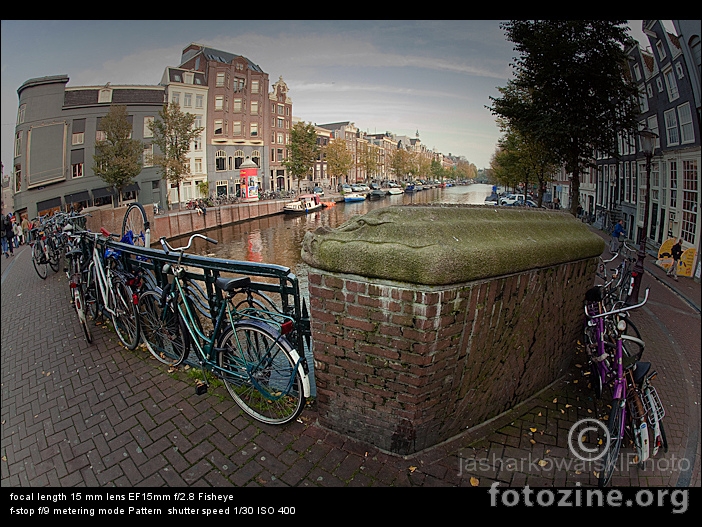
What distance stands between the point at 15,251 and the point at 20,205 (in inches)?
356

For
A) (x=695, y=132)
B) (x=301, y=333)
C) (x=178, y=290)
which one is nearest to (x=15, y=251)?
(x=178, y=290)

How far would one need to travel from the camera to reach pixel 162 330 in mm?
4090

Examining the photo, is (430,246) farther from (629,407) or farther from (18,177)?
→ (18,177)

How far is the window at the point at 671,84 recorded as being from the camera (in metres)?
2.89

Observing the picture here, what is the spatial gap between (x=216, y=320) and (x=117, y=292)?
208cm

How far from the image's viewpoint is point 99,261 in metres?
4.92

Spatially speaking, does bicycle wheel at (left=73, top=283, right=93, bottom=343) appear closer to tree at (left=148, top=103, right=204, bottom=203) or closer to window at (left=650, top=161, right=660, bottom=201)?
window at (left=650, top=161, right=660, bottom=201)

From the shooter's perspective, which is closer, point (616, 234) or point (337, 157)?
point (616, 234)

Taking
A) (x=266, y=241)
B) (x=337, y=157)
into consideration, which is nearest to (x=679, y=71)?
(x=266, y=241)

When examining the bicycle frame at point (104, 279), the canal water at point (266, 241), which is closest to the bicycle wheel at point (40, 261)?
the bicycle frame at point (104, 279)

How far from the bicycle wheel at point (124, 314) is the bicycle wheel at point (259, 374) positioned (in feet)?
5.85

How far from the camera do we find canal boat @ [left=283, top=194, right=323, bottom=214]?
137 feet

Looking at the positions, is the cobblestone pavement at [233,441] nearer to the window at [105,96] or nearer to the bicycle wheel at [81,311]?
the bicycle wheel at [81,311]
